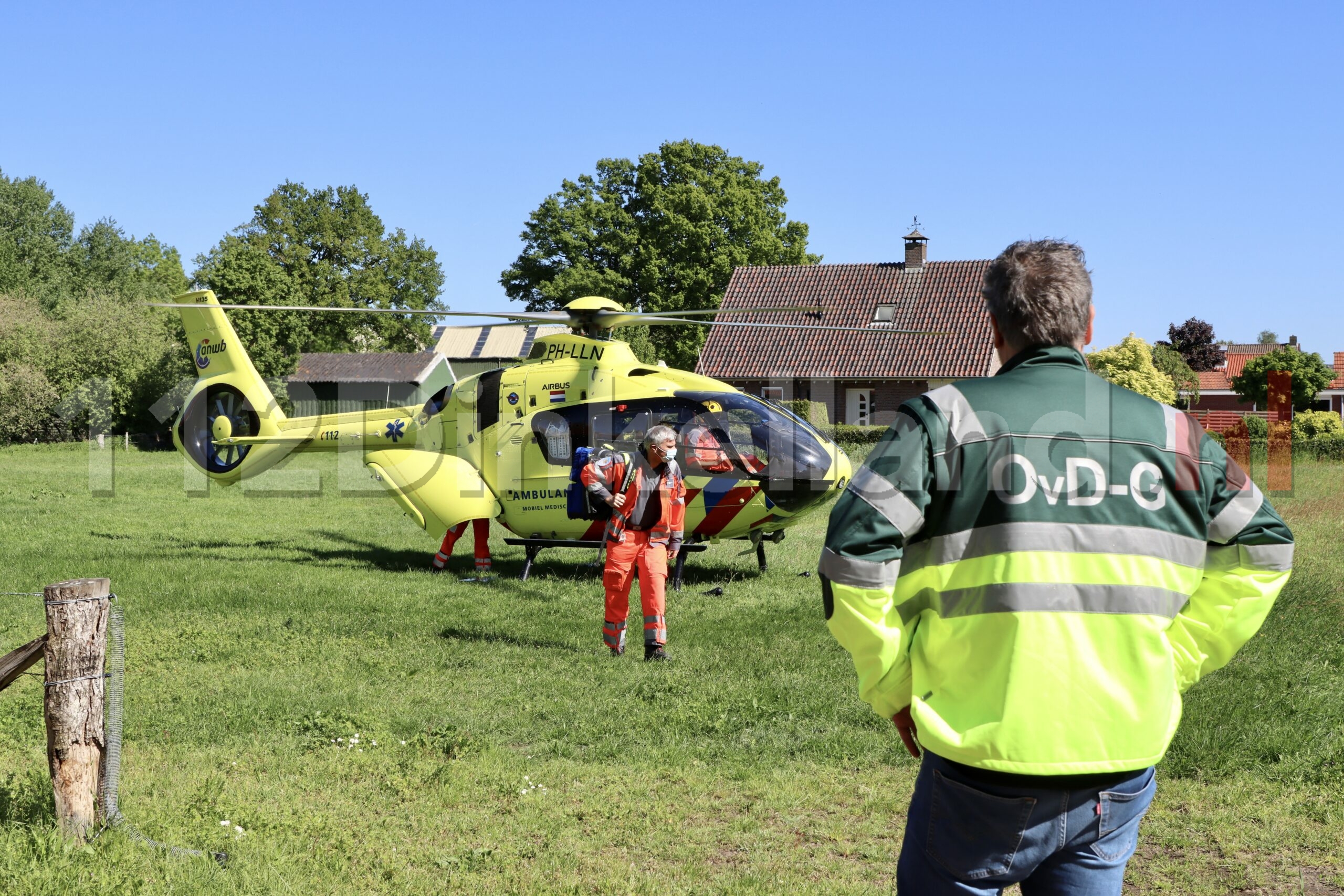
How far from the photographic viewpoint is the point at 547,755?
6.33 meters

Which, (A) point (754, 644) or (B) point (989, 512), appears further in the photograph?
(A) point (754, 644)

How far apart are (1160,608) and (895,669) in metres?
0.62

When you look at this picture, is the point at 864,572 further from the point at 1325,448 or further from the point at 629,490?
the point at 1325,448

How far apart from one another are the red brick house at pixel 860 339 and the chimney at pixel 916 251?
4 cm

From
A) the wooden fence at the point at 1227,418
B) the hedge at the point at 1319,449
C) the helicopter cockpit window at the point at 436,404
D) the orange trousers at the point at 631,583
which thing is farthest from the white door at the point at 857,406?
the orange trousers at the point at 631,583

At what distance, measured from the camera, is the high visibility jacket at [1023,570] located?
235 cm

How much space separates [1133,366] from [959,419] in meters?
38.4

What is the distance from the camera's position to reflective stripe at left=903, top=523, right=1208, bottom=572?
239 centimetres

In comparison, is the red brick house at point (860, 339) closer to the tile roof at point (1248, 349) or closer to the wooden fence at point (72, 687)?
the wooden fence at point (72, 687)

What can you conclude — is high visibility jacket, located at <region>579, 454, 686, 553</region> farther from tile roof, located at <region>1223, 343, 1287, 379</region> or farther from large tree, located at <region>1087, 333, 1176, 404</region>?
tile roof, located at <region>1223, 343, 1287, 379</region>

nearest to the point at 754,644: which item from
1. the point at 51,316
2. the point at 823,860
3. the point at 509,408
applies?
the point at 823,860

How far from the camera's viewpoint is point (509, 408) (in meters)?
12.5

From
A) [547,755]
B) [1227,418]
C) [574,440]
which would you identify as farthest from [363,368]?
[547,755]

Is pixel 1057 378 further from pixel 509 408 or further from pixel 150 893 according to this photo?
pixel 509 408
